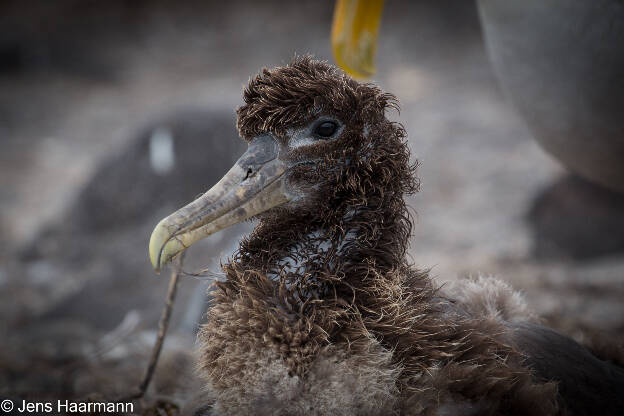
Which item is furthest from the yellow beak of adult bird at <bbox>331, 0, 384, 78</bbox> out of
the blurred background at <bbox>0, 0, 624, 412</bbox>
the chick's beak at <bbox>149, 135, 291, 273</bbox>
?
the chick's beak at <bbox>149, 135, 291, 273</bbox>

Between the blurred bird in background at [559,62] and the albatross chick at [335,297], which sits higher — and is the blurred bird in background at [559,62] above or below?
above

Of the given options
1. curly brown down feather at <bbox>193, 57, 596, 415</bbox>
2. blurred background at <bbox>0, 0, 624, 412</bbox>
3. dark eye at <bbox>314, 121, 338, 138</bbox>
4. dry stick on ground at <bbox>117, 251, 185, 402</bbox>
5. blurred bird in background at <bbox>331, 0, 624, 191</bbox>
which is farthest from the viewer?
blurred background at <bbox>0, 0, 624, 412</bbox>

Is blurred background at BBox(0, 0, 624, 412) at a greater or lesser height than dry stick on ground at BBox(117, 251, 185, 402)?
greater

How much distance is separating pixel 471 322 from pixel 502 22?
1.45m

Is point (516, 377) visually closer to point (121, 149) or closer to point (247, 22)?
point (121, 149)

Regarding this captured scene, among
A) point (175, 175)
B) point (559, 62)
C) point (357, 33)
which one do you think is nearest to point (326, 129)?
point (357, 33)

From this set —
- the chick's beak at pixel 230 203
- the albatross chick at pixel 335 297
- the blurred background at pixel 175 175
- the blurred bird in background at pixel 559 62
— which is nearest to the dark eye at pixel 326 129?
the albatross chick at pixel 335 297

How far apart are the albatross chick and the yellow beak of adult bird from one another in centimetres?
74

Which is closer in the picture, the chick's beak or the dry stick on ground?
the chick's beak

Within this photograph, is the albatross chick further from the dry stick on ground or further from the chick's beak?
the dry stick on ground

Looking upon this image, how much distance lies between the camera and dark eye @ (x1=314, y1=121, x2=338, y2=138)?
141 cm

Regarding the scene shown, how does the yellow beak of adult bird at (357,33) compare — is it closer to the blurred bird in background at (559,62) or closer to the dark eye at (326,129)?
the blurred bird in background at (559,62)

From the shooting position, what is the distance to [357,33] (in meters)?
2.29

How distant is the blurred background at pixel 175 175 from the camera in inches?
120
